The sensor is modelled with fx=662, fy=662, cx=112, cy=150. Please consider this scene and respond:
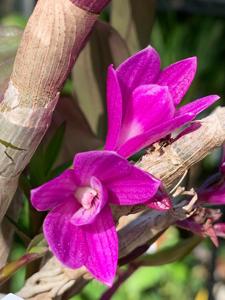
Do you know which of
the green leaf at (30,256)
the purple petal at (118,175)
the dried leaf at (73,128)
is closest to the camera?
the purple petal at (118,175)

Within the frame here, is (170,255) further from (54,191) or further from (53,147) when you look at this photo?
(54,191)

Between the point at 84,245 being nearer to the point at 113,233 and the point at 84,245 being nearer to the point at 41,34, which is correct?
the point at 113,233

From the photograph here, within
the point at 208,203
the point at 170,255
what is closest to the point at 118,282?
the point at 170,255

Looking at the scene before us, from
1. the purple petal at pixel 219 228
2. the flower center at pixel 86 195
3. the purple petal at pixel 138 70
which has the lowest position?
the purple petal at pixel 219 228

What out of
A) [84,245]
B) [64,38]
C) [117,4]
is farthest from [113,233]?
[117,4]

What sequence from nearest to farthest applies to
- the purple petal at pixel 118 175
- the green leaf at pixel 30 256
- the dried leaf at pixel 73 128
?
the purple petal at pixel 118 175, the green leaf at pixel 30 256, the dried leaf at pixel 73 128

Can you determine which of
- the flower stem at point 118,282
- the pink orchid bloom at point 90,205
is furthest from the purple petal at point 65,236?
the flower stem at point 118,282

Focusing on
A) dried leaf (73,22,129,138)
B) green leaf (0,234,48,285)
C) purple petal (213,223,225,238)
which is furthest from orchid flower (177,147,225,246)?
dried leaf (73,22,129,138)

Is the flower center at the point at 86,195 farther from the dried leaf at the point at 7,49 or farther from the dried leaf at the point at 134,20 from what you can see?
the dried leaf at the point at 134,20
